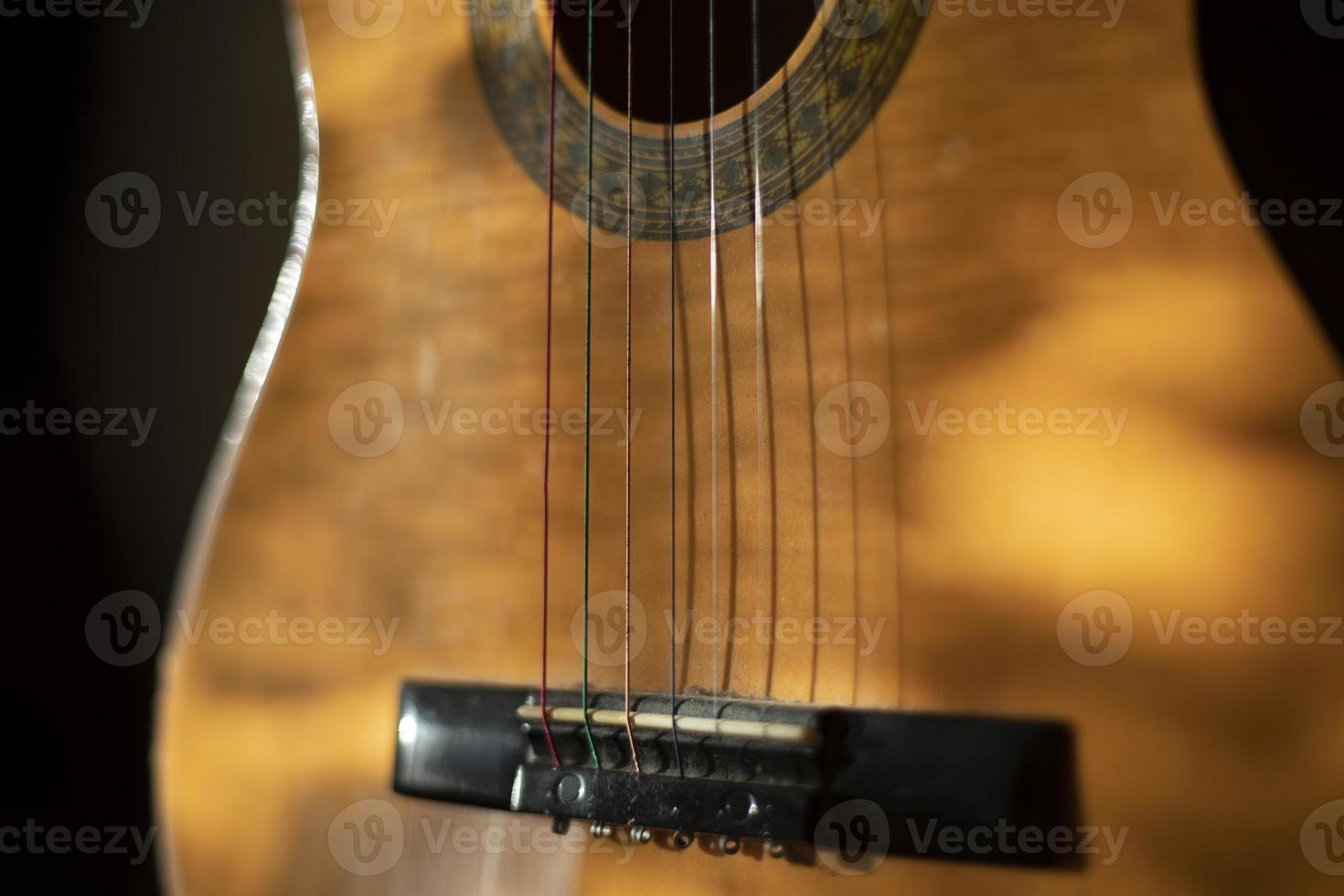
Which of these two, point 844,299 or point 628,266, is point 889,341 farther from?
point 628,266

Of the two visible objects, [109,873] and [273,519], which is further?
[109,873]

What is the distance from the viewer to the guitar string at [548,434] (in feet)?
2.87

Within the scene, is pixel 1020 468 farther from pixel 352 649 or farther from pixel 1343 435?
pixel 352 649

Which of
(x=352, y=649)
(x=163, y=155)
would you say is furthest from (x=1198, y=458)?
(x=163, y=155)

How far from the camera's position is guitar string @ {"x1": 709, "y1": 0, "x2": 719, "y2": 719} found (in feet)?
2.66

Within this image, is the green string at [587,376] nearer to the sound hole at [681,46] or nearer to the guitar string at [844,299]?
the sound hole at [681,46]

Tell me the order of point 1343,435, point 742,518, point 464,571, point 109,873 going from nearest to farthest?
point 1343,435 < point 742,518 < point 464,571 < point 109,873

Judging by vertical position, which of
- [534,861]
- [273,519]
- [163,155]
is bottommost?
[534,861]

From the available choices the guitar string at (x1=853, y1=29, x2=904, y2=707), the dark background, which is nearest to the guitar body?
the guitar string at (x1=853, y1=29, x2=904, y2=707)

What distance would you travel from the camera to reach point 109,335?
1.52 metres

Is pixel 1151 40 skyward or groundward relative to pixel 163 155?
groundward

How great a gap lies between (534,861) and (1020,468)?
47 centimetres

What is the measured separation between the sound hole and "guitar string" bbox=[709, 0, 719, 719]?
16 centimetres

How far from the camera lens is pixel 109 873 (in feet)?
4.80
